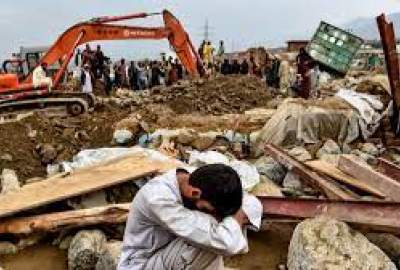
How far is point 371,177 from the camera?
7.27 m

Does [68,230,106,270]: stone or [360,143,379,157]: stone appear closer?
[68,230,106,270]: stone

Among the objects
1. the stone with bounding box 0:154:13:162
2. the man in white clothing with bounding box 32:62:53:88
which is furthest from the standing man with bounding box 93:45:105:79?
the stone with bounding box 0:154:13:162

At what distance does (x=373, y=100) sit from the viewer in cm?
1165

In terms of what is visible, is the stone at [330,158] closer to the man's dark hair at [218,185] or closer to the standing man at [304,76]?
the man's dark hair at [218,185]

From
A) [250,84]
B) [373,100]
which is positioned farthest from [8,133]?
[250,84]

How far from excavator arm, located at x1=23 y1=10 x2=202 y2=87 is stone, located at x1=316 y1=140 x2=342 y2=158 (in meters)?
7.45

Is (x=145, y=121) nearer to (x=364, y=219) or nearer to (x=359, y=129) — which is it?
(x=359, y=129)

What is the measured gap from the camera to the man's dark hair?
2912 millimetres

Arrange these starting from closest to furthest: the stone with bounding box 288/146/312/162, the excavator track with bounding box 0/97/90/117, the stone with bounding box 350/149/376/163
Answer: the stone with bounding box 288/146/312/162 → the stone with bounding box 350/149/376/163 → the excavator track with bounding box 0/97/90/117

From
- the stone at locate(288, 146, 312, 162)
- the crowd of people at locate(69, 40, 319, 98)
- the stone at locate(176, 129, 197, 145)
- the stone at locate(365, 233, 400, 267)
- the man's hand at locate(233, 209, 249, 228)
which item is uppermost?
the man's hand at locate(233, 209, 249, 228)

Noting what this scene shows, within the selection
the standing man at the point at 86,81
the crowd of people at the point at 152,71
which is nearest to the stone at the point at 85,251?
the crowd of people at the point at 152,71

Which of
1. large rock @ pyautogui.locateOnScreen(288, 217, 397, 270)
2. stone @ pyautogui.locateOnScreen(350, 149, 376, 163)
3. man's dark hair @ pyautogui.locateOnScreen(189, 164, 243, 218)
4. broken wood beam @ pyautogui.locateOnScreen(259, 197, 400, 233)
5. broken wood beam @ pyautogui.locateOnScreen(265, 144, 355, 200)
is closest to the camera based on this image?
man's dark hair @ pyautogui.locateOnScreen(189, 164, 243, 218)

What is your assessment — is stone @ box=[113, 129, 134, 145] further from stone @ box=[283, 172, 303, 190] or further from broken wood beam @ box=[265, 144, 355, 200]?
stone @ box=[283, 172, 303, 190]

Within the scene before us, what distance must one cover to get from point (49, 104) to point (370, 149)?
756 centimetres
